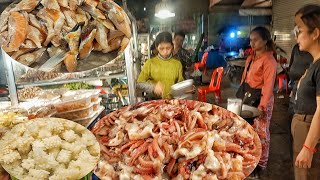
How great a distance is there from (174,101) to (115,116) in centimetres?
43

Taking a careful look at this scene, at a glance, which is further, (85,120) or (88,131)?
(85,120)

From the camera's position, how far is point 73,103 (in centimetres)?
183

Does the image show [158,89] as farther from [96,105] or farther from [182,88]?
[96,105]

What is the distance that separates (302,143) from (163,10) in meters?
1.51

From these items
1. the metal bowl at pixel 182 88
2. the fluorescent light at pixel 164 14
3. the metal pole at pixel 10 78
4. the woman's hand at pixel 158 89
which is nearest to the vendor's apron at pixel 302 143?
the metal bowl at pixel 182 88

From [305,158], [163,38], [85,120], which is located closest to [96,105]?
[85,120]

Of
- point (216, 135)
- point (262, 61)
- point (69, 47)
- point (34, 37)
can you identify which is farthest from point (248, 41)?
point (34, 37)

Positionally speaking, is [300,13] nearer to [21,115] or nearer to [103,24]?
[103,24]

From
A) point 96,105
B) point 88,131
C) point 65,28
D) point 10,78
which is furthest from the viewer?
point 96,105

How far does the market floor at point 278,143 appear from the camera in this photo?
2672mm

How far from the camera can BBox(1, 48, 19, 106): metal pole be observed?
1.66 meters

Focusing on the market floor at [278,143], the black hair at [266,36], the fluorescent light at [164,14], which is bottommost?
the market floor at [278,143]

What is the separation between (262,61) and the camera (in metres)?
2.52

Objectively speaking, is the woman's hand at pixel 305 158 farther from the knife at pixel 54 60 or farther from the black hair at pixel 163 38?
the knife at pixel 54 60
